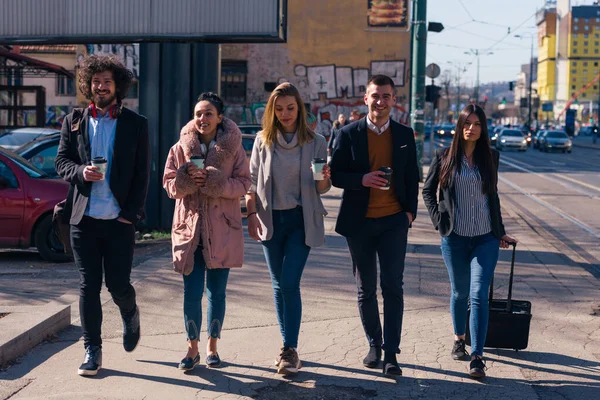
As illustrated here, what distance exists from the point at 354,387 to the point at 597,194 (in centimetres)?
1761

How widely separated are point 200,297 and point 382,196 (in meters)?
1.30

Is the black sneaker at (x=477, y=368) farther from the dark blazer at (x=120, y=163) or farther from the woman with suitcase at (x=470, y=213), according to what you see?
the dark blazer at (x=120, y=163)

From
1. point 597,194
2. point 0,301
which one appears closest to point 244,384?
point 0,301

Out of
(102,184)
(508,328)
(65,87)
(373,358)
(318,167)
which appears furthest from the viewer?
(65,87)

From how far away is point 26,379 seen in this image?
538cm

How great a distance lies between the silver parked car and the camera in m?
52.8

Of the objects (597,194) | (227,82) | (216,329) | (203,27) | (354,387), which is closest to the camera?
(354,387)

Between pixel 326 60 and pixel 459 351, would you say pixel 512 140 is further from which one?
pixel 459 351

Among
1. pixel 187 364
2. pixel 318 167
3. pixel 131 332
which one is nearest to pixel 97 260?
pixel 131 332

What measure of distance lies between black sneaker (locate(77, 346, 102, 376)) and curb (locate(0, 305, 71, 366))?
54cm

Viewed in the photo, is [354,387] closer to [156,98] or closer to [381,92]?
[381,92]

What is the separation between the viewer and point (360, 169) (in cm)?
559

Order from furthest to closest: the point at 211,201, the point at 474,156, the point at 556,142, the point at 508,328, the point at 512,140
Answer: the point at 512,140 < the point at 556,142 < the point at 508,328 < the point at 474,156 < the point at 211,201

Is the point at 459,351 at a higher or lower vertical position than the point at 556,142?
lower
